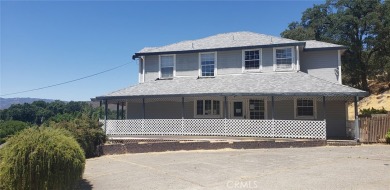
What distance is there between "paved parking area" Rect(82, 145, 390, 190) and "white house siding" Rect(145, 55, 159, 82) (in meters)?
9.26

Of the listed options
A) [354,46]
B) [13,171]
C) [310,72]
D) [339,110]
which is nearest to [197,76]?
[310,72]

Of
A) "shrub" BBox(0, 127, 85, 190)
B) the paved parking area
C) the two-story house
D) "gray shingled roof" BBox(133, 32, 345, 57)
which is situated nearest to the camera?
"shrub" BBox(0, 127, 85, 190)

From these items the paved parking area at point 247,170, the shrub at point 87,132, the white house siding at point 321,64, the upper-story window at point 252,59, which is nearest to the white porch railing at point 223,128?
the paved parking area at point 247,170

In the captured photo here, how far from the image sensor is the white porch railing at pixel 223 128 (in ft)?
54.6

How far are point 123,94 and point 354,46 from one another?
108ft

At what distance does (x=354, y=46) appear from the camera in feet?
131

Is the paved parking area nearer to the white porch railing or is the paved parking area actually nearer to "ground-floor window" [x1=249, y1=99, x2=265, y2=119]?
the white porch railing

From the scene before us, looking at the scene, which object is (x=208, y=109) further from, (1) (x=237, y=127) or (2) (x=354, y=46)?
(2) (x=354, y=46)

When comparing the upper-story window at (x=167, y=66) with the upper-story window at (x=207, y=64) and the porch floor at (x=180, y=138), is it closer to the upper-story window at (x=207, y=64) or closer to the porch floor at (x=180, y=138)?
the upper-story window at (x=207, y=64)

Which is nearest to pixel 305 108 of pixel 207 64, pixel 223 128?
pixel 223 128

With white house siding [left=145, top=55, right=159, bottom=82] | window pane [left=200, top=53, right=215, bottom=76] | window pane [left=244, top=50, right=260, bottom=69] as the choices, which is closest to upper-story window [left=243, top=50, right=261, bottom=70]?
window pane [left=244, top=50, right=260, bottom=69]

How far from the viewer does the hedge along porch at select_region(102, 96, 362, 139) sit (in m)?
17.1

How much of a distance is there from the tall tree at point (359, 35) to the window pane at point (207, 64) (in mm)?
22895

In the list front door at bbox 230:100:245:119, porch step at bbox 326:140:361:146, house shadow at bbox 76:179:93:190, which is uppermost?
front door at bbox 230:100:245:119
